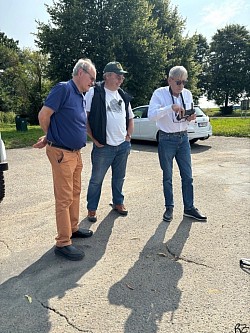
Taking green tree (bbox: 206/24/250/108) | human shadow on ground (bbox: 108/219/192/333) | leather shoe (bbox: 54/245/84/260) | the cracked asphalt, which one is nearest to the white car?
the cracked asphalt

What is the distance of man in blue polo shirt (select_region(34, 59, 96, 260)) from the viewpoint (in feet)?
10.3

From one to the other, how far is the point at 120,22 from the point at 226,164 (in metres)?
13.5

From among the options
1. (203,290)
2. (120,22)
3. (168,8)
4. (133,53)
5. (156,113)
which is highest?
(168,8)

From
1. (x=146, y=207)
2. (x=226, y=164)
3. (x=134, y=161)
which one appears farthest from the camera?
(x=134, y=161)

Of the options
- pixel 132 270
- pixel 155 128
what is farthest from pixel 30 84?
pixel 132 270

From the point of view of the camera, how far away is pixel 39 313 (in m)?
2.39

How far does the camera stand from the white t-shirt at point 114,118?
4059 millimetres

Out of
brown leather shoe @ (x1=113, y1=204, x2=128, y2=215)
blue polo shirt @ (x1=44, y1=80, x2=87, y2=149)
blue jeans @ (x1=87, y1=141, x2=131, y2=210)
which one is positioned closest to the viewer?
blue polo shirt @ (x1=44, y1=80, x2=87, y2=149)

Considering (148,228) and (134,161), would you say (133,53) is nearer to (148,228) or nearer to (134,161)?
(134,161)

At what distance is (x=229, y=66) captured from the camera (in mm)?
44625

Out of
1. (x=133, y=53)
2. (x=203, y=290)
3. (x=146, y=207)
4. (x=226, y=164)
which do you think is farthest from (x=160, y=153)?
(x=133, y=53)

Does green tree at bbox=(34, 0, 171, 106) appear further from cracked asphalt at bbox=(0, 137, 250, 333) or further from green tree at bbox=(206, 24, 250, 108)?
green tree at bbox=(206, 24, 250, 108)

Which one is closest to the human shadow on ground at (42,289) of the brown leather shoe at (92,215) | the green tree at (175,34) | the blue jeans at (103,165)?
the brown leather shoe at (92,215)

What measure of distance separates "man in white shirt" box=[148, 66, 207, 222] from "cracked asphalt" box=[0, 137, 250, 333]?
28 cm
